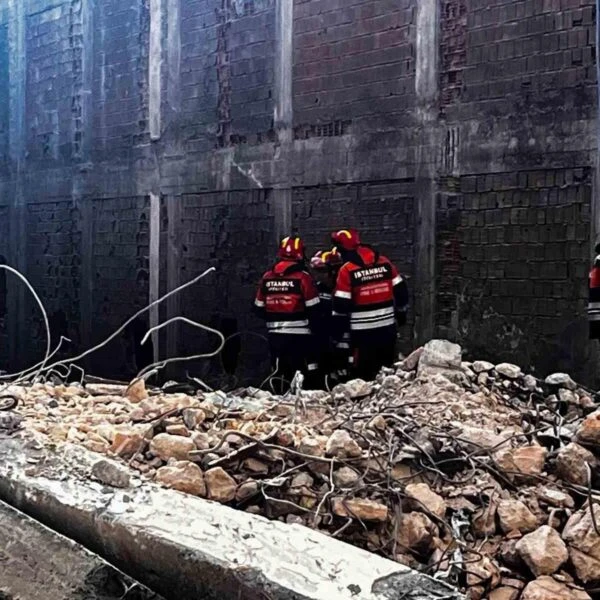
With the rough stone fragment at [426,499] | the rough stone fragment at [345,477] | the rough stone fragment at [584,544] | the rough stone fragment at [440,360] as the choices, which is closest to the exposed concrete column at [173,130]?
the rough stone fragment at [440,360]

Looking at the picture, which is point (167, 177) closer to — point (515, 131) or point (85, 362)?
point (85, 362)

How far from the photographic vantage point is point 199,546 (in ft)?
8.04

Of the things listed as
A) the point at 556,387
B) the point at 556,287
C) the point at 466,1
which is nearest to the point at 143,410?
the point at 556,387

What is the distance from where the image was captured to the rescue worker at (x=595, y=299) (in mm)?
6039

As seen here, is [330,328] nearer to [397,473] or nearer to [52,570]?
[397,473]

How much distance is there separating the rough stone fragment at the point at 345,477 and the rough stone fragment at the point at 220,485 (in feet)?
1.27

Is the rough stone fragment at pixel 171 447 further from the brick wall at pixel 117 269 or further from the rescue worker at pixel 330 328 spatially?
the brick wall at pixel 117 269

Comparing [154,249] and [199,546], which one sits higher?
[154,249]

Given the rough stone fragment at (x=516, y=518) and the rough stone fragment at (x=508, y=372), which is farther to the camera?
the rough stone fragment at (x=508, y=372)

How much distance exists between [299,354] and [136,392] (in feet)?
11.0

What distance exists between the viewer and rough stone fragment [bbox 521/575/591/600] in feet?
8.93

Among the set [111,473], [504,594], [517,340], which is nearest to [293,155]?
[517,340]

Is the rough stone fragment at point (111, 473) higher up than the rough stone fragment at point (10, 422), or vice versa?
the rough stone fragment at point (10, 422)

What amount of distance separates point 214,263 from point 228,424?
19.6ft
